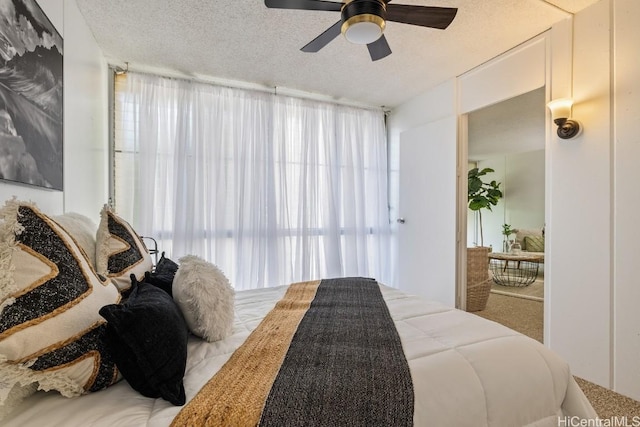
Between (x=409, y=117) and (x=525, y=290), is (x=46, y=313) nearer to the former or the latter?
(x=409, y=117)

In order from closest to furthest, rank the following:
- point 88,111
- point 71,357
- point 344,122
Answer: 1. point 71,357
2. point 88,111
3. point 344,122

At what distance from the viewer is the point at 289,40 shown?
7.79 feet

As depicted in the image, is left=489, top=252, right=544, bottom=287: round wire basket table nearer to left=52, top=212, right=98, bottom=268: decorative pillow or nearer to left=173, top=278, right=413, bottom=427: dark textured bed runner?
left=173, top=278, right=413, bottom=427: dark textured bed runner

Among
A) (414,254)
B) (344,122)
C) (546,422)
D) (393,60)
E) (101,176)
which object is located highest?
(393,60)

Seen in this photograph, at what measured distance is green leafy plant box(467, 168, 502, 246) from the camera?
4.54 m

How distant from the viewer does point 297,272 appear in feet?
11.2

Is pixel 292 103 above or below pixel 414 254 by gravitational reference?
above

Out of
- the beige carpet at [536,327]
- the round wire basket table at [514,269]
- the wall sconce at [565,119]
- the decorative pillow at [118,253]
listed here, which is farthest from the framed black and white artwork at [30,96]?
the round wire basket table at [514,269]

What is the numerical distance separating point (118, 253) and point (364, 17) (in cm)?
156

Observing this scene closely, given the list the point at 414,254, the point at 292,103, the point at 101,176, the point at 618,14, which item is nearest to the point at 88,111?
the point at 101,176

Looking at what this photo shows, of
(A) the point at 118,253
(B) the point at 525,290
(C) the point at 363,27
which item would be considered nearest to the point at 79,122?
(A) the point at 118,253

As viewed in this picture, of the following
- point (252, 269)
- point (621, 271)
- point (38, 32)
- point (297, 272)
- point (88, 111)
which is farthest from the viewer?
point (297, 272)

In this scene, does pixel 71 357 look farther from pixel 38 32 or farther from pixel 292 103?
pixel 292 103

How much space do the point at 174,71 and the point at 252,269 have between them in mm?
2140
